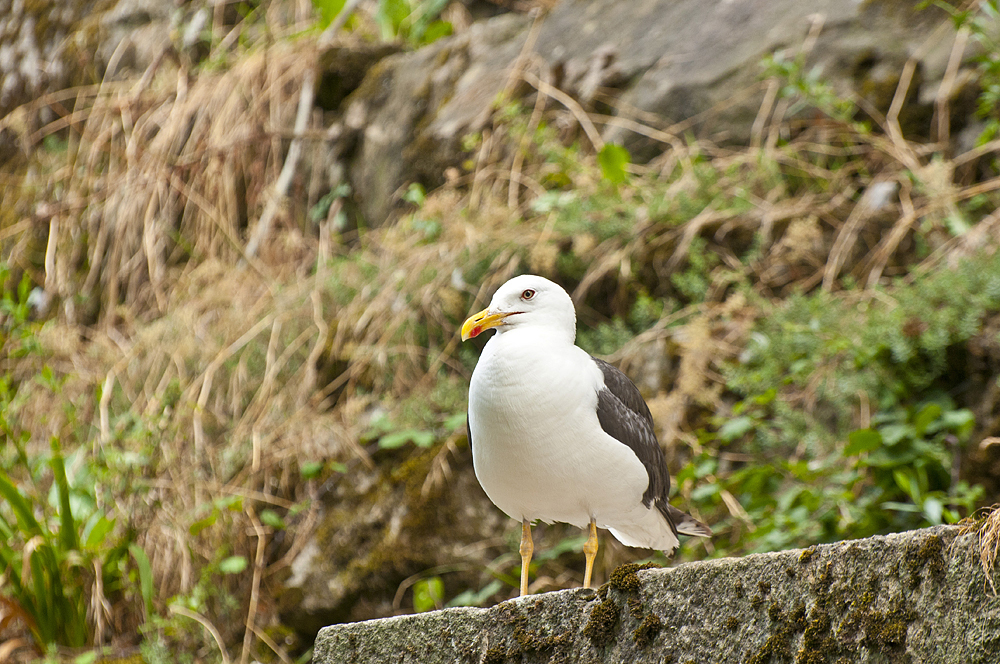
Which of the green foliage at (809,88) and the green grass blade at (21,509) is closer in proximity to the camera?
the green grass blade at (21,509)

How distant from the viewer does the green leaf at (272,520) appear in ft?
13.5

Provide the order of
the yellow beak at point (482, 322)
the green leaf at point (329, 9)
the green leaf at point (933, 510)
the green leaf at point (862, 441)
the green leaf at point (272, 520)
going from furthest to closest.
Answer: the green leaf at point (329, 9), the green leaf at point (272, 520), the green leaf at point (862, 441), the green leaf at point (933, 510), the yellow beak at point (482, 322)

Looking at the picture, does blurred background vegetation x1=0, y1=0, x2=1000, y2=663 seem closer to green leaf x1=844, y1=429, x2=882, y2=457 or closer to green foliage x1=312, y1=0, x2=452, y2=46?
green leaf x1=844, y1=429, x2=882, y2=457

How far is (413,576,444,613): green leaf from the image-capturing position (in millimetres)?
3500

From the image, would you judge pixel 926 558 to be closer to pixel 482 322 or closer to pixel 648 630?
pixel 648 630

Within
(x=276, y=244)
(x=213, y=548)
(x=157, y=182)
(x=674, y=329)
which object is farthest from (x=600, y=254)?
(x=157, y=182)

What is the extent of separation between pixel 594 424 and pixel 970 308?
174cm

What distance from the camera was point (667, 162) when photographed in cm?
501

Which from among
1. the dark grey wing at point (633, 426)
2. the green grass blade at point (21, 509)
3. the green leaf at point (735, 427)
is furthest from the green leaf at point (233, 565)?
the dark grey wing at point (633, 426)

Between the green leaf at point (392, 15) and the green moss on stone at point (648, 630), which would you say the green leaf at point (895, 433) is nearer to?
the green moss on stone at point (648, 630)

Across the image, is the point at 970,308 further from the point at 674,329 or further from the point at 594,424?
the point at 594,424

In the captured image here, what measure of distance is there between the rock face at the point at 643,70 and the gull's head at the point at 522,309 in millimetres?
2784

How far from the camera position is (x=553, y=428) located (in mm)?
2100

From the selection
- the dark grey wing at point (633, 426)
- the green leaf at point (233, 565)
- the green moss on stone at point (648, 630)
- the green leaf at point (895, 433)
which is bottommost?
the green leaf at point (233, 565)
